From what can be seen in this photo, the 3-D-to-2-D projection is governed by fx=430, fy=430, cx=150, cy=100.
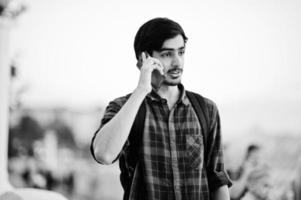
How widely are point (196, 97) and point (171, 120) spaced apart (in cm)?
11

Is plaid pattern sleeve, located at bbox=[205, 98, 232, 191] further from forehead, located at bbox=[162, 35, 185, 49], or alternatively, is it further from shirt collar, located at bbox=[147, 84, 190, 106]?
forehead, located at bbox=[162, 35, 185, 49]

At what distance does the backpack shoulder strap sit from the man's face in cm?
7

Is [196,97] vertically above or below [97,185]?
above

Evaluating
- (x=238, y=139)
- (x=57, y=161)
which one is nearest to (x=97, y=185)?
(x=57, y=161)

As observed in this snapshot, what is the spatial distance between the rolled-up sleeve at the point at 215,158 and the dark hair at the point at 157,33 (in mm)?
215

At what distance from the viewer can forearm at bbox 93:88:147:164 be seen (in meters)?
1.00

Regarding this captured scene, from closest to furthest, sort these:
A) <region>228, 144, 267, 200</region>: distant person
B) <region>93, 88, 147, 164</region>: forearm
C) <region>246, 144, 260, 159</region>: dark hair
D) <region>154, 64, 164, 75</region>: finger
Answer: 1. <region>93, 88, 147, 164</region>: forearm
2. <region>154, 64, 164, 75</region>: finger
3. <region>228, 144, 267, 200</region>: distant person
4. <region>246, 144, 260, 159</region>: dark hair

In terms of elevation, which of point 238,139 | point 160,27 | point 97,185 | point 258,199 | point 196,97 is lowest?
point 97,185

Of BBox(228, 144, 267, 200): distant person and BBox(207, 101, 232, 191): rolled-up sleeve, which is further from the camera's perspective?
BBox(228, 144, 267, 200): distant person

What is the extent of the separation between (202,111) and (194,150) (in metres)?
0.11

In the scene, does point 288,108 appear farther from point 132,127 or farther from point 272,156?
point 132,127

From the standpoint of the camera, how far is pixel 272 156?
11.0ft

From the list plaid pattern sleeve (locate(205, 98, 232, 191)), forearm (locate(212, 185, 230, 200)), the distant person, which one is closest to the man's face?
plaid pattern sleeve (locate(205, 98, 232, 191))

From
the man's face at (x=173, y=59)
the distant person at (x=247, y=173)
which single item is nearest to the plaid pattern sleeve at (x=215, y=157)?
the man's face at (x=173, y=59)
